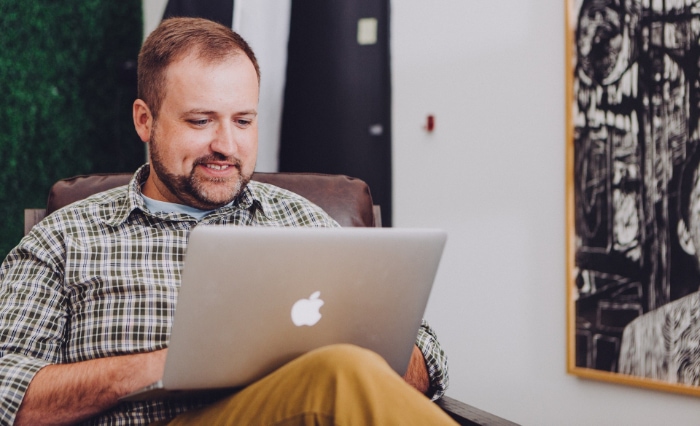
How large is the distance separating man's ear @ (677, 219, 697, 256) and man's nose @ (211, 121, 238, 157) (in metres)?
1.05

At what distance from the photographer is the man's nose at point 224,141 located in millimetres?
1471

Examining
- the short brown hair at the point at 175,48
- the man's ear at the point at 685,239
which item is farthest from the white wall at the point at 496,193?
the short brown hair at the point at 175,48

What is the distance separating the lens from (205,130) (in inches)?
58.3

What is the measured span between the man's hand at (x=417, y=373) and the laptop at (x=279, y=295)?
0.26 metres

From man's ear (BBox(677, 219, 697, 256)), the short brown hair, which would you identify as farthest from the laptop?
man's ear (BBox(677, 219, 697, 256))

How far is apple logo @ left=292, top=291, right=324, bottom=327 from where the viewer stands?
989 mm

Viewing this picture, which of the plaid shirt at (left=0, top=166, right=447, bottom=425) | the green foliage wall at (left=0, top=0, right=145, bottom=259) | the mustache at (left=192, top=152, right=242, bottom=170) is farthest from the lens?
the green foliage wall at (left=0, top=0, right=145, bottom=259)

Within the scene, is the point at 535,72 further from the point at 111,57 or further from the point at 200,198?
the point at 111,57

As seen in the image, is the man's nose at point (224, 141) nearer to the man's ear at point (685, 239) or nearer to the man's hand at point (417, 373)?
the man's hand at point (417, 373)

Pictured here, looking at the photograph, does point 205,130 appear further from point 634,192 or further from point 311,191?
point 634,192

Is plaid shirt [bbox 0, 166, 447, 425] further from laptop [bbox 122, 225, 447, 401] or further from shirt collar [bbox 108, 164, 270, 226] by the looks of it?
laptop [bbox 122, 225, 447, 401]

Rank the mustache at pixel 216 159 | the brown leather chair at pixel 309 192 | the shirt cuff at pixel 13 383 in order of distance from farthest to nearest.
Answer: the brown leather chair at pixel 309 192, the mustache at pixel 216 159, the shirt cuff at pixel 13 383

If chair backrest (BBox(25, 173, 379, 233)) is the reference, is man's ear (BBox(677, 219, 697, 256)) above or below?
below

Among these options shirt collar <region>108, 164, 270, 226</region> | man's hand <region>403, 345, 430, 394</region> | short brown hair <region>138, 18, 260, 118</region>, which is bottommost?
man's hand <region>403, 345, 430, 394</region>
